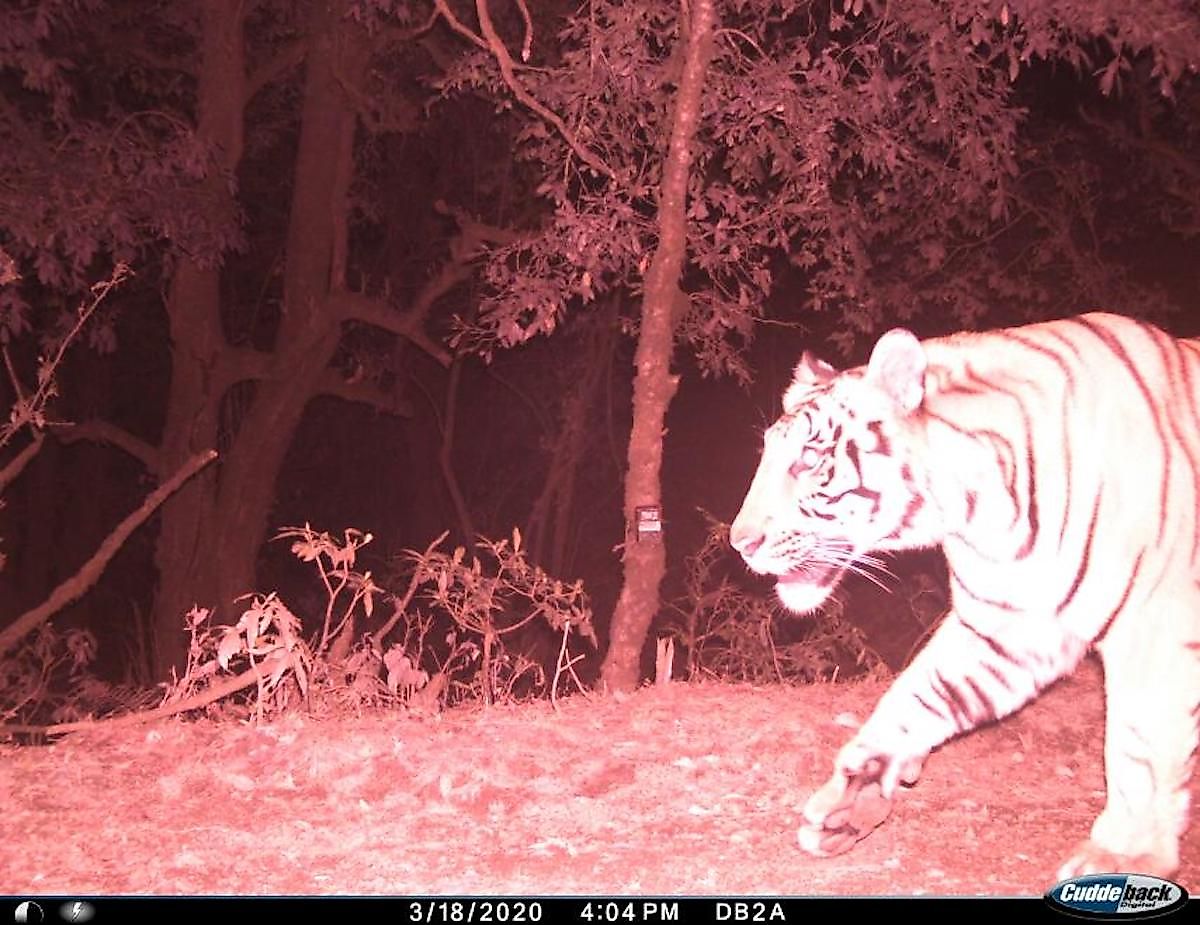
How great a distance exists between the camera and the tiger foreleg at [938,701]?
5.02m

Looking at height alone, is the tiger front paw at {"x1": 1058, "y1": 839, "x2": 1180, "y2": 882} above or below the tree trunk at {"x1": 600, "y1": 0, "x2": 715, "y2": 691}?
below

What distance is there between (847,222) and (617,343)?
12131mm

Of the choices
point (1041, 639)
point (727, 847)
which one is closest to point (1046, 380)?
point (1041, 639)

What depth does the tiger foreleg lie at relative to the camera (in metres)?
5.02

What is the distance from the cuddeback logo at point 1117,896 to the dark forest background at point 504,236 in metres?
3.04

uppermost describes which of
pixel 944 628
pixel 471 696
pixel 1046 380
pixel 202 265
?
pixel 202 265

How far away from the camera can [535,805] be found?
5223 mm

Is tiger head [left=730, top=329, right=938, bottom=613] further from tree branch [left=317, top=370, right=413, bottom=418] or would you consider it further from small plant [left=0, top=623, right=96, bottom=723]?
tree branch [left=317, top=370, right=413, bottom=418]

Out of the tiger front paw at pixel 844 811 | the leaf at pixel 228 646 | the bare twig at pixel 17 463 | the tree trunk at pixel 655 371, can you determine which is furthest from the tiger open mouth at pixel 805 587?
the bare twig at pixel 17 463

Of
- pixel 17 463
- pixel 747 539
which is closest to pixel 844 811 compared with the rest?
pixel 747 539

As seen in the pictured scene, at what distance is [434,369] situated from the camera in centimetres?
2170

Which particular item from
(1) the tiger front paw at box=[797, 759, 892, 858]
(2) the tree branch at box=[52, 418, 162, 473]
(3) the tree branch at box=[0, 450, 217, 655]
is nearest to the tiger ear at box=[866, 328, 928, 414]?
(1) the tiger front paw at box=[797, 759, 892, 858]

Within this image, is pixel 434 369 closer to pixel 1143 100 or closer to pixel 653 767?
pixel 1143 100

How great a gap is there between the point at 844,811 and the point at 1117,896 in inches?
37.5
